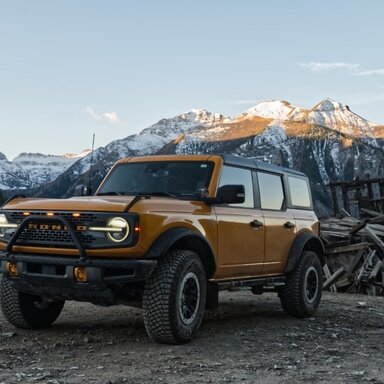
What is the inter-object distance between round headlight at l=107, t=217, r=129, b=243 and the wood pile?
10918 millimetres

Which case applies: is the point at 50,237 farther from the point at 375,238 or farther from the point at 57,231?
the point at 375,238

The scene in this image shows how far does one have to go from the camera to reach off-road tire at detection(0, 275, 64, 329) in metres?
7.11

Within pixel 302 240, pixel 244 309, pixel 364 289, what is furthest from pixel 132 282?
pixel 364 289

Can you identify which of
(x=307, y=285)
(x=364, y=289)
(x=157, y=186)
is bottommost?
(x=364, y=289)

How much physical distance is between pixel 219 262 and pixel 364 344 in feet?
6.33

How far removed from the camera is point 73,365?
559 cm

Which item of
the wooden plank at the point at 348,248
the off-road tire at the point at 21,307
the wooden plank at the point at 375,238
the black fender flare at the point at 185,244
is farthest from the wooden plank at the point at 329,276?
the off-road tire at the point at 21,307

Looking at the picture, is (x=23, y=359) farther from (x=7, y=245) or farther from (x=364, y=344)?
(x=364, y=344)

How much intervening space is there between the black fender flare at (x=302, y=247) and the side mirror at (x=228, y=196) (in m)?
2.00

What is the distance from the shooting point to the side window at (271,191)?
27.1ft

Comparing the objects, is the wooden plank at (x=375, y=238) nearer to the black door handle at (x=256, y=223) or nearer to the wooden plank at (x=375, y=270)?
the wooden plank at (x=375, y=270)

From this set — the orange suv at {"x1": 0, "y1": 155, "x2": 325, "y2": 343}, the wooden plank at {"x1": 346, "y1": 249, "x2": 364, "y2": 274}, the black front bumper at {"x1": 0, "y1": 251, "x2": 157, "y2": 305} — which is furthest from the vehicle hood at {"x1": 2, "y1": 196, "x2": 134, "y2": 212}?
the wooden plank at {"x1": 346, "y1": 249, "x2": 364, "y2": 274}

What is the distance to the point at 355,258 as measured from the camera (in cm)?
1750

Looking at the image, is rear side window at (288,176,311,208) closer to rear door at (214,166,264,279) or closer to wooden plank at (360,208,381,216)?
rear door at (214,166,264,279)
